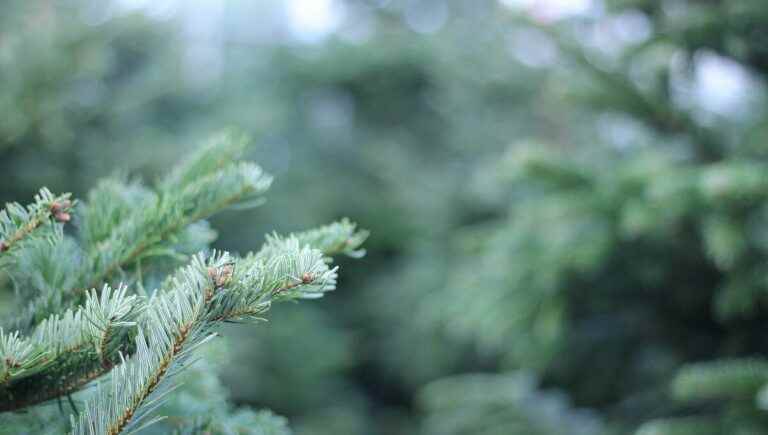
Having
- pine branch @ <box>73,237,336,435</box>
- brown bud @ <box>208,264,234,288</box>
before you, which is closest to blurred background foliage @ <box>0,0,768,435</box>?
pine branch @ <box>73,237,336,435</box>

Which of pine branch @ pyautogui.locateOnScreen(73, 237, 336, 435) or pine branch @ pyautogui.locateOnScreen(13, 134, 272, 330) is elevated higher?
pine branch @ pyautogui.locateOnScreen(13, 134, 272, 330)

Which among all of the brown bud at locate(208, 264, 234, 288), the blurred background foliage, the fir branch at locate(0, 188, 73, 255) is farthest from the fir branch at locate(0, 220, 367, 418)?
the blurred background foliage

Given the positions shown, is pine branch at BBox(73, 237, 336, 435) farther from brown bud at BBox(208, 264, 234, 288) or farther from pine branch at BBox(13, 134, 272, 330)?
pine branch at BBox(13, 134, 272, 330)

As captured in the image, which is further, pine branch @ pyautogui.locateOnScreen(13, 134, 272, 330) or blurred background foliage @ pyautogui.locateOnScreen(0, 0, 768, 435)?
blurred background foliage @ pyautogui.locateOnScreen(0, 0, 768, 435)

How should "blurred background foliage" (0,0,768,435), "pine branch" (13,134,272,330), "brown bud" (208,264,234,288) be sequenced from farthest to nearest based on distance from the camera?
"blurred background foliage" (0,0,768,435), "pine branch" (13,134,272,330), "brown bud" (208,264,234,288)

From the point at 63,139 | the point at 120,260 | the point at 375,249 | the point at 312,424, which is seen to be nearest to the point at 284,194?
the point at 375,249

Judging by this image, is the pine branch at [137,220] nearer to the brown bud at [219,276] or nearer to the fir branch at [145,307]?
the fir branch at [145,307]

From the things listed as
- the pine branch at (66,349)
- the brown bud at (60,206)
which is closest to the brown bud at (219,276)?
the pine branch at (66,349)

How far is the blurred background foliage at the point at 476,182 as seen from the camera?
190cm

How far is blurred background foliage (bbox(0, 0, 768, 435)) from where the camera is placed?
190 centimetres

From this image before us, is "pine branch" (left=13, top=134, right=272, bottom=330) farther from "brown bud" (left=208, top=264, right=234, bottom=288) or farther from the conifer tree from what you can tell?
"brown bud" (left=208, top=264, right=234, bottom=288)

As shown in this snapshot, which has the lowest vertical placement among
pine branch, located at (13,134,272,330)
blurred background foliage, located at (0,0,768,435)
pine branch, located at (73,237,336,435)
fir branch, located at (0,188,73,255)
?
pine branch, located at (73,237,336,435)

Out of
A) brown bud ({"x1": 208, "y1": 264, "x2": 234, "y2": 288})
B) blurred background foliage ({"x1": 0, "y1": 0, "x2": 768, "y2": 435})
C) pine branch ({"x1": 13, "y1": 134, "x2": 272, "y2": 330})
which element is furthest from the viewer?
blurred background foliage ({"x1": 0, "y1": 0, "x2": 768, "y2": 435})

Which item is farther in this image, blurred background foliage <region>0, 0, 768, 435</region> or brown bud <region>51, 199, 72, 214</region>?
blurred background foliage <region>0, 0, 768, 435</region>
